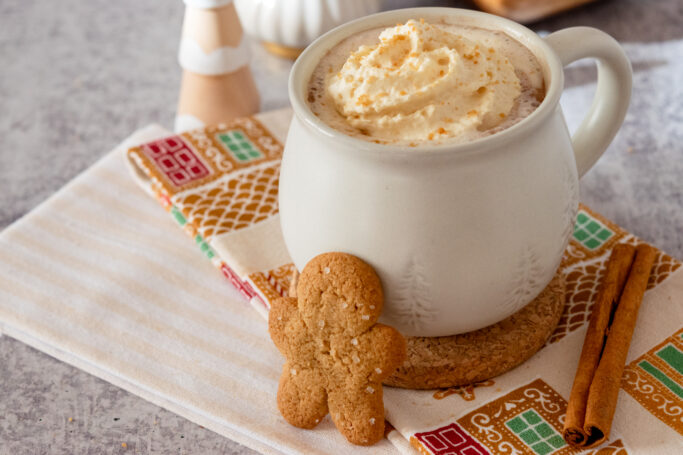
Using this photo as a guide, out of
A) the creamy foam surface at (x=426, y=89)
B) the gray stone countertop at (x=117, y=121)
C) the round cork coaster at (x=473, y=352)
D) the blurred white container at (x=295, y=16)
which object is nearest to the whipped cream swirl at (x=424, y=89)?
the creamy foam surface at (x=426, y=89)

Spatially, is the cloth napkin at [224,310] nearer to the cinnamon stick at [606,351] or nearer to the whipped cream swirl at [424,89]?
the cinnamon stick at [606,351]

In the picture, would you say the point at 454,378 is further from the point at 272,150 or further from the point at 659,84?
the point at 659,84

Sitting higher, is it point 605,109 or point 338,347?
point 605,109

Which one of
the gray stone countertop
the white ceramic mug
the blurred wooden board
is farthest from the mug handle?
the blurred wooden board

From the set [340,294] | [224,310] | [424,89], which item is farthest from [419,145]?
[224,310]

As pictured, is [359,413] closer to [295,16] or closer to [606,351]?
[606,351]

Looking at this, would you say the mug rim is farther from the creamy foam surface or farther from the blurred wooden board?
the blurred wooden board
